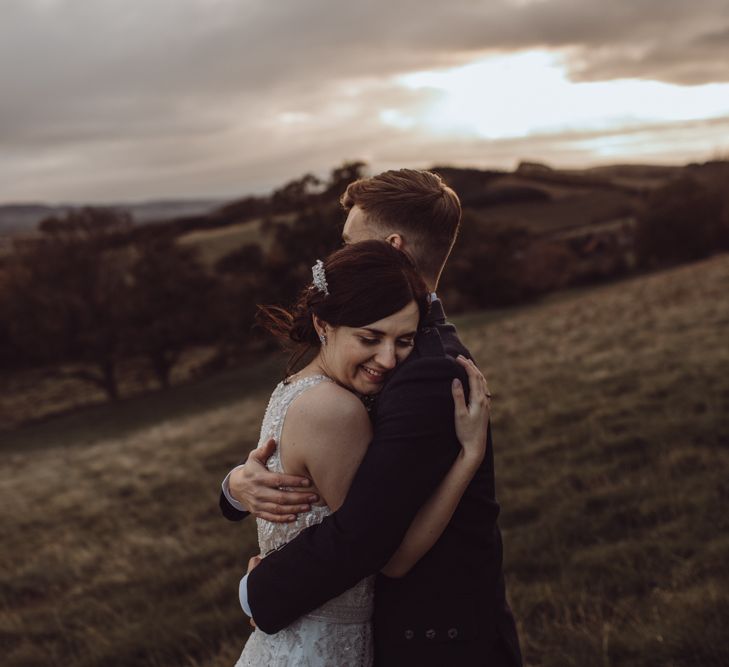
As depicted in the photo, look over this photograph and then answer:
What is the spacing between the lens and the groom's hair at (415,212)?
2.33m

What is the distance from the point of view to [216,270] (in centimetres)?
4066

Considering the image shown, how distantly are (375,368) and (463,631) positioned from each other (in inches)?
30.1

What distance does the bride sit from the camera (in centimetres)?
193

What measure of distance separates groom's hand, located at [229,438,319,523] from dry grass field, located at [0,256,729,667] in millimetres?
2335

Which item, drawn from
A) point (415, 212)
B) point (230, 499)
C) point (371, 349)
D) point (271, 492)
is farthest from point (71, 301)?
point (371, 349)

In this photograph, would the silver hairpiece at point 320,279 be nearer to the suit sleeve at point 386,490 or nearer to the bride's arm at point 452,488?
the suit sleeve at point 386,490

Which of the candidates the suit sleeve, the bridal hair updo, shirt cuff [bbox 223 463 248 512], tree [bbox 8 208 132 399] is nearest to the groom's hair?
the bridal hair updo

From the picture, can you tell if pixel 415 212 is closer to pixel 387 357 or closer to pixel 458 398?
pixel 387 357

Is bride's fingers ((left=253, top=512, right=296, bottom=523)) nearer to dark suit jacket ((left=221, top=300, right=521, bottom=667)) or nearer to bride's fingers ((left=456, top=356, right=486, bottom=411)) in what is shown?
dark suit jacket ((left=221, top=300, right=521, bottom=667))

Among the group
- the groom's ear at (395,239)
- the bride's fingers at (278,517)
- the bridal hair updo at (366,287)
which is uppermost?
the groom's ear at (395,239)

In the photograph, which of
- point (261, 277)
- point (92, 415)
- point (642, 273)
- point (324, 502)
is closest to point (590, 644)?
point (324, 502)

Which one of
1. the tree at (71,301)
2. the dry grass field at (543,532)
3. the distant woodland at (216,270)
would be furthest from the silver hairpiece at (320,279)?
the tree at (71,301)

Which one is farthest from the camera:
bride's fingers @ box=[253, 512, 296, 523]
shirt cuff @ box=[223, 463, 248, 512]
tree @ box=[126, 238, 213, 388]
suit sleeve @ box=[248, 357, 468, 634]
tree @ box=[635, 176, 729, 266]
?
tree @ box=[635, 176, 729, 266]

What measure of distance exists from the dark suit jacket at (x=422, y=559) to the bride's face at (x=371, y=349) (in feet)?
0.18
